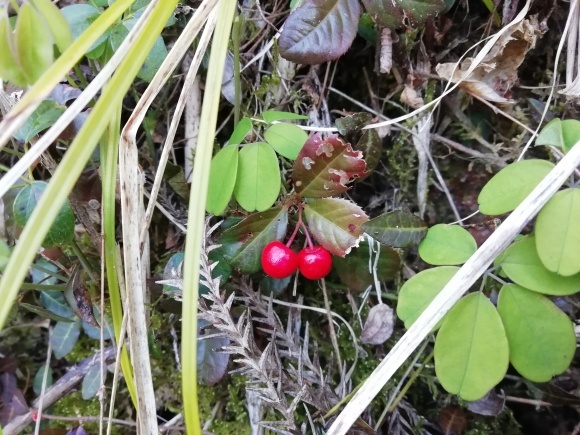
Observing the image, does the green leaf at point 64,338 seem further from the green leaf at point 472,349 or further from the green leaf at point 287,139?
the green leaf at point 472,349

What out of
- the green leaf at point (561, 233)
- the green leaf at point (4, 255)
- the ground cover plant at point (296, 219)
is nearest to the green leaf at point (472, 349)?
the ground cover plant at point (296, 219)

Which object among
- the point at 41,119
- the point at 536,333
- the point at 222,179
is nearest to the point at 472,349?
the point at 536,333

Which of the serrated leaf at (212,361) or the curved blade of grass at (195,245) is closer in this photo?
the curved blade of grass at (195,245)

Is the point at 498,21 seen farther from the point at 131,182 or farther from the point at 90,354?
the point at 90,354

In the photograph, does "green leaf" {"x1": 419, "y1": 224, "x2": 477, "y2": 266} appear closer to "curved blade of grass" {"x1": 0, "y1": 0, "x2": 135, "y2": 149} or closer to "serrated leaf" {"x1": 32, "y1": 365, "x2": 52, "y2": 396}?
"curved blade of grass" {"x1": 0, "y1": 0, "x2": 135, "y2": 149}

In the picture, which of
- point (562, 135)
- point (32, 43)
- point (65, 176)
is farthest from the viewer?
point (562, 135)

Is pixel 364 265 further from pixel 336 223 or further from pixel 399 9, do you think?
pixel 399 9
